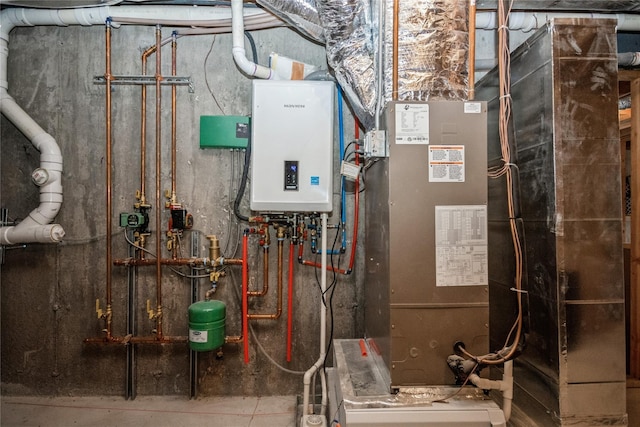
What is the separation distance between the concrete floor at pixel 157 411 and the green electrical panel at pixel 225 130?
1.72 meters

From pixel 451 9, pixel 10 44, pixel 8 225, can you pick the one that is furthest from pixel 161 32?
pixel 451 9

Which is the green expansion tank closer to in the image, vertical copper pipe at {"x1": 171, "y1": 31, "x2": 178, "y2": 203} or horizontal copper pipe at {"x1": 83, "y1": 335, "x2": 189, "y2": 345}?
horizontal copper pipe at {"x1": 83, "y1": 335, "x2": 189, "y2": 345}

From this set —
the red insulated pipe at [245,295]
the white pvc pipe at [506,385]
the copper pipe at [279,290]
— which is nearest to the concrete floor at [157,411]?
the red insulated pipe at [245,295]

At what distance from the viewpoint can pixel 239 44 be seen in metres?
1.97

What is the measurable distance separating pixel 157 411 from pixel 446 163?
7.42ft

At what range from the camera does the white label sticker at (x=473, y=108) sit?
1353 mm

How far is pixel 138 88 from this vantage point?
2.15 m

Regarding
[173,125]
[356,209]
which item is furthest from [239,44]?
[356,209]

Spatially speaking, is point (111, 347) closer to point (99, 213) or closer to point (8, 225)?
point (99, 213)

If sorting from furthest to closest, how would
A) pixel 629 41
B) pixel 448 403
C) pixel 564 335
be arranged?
1. pixel 629 41
2. pixel 564 335
3. pixel 448 403

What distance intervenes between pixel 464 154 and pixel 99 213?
7.56ft

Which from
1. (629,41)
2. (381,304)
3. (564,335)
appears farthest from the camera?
(629,41)

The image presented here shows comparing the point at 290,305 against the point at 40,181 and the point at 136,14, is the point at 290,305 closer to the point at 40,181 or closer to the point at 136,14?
the point at 40,181

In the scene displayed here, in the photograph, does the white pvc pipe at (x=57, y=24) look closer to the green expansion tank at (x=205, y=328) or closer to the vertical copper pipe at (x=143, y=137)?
the vertical copper pipe at (x=143, y=137)
